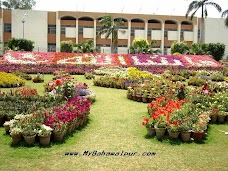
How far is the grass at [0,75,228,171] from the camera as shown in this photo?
5.93 m

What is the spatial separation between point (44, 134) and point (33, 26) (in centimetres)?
4161

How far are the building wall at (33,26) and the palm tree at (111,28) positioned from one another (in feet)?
27.0

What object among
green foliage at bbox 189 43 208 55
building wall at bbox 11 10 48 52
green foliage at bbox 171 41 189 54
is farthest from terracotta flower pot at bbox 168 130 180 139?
building wall at bbox 11 10 48 52

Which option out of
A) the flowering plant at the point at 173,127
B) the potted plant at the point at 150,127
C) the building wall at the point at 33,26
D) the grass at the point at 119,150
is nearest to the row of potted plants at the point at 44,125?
the grass at the point at 119,150

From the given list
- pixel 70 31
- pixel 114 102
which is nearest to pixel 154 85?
pixel 114 102

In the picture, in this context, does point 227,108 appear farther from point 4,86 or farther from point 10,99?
point 4,86

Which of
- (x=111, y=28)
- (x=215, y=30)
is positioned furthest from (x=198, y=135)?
(x=215, y=30)

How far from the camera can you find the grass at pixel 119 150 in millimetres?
5926

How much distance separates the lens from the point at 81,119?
8.48 metres

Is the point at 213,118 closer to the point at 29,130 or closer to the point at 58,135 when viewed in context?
the point at 58,135

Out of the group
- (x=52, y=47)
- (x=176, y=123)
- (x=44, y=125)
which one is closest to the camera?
(x=44, y=125)

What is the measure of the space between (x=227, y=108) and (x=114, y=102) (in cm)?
422

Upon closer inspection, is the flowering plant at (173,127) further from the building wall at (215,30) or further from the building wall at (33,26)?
the building wall at (215,30)

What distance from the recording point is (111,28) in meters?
43.9
